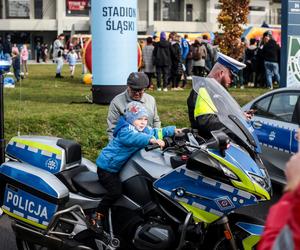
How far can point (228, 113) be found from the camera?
4719mm

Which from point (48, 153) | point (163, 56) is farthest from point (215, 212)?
point (163, 56)

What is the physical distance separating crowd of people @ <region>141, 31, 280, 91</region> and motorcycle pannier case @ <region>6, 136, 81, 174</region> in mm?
13025

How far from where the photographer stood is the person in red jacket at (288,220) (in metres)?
2.01

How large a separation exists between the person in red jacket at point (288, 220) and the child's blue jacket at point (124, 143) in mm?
2325

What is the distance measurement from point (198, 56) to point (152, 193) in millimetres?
16355

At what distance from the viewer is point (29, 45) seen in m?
64.4

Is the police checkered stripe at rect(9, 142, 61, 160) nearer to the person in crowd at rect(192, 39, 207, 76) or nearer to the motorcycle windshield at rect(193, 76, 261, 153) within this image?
the motorcycle windshield at rect(193, 76, 261, 153)

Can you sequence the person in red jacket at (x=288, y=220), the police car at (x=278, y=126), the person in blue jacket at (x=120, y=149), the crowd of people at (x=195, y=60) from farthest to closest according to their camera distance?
1. the crowd of people at (x=195, y=60)
2. the police car at (x=278, y=126)
3. the person in blue jacket at (x=120, y=149)
4. the person in red jacket at (x=288, y=220)

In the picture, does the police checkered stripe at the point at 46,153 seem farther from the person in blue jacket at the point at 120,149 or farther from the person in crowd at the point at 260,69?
the person in crowd at the point at 260,69

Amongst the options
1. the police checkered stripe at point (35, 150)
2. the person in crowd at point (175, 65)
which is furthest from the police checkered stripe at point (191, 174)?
the person in crowd at point (175, 65)

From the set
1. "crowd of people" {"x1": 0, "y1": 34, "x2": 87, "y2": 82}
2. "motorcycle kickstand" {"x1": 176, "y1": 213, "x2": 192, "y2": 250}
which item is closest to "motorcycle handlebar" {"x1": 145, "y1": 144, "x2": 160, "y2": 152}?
"motorcycle kickstand" {"x1": 176, "y1": 213, "x2": 192, "y2": 250}

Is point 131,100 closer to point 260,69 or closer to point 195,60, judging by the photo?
point 195,60

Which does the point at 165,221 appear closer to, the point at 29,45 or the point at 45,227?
the point at 45,227

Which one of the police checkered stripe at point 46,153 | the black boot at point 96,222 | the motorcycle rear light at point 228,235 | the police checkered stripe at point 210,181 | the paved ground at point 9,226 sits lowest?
the paved ground at point 9,226
